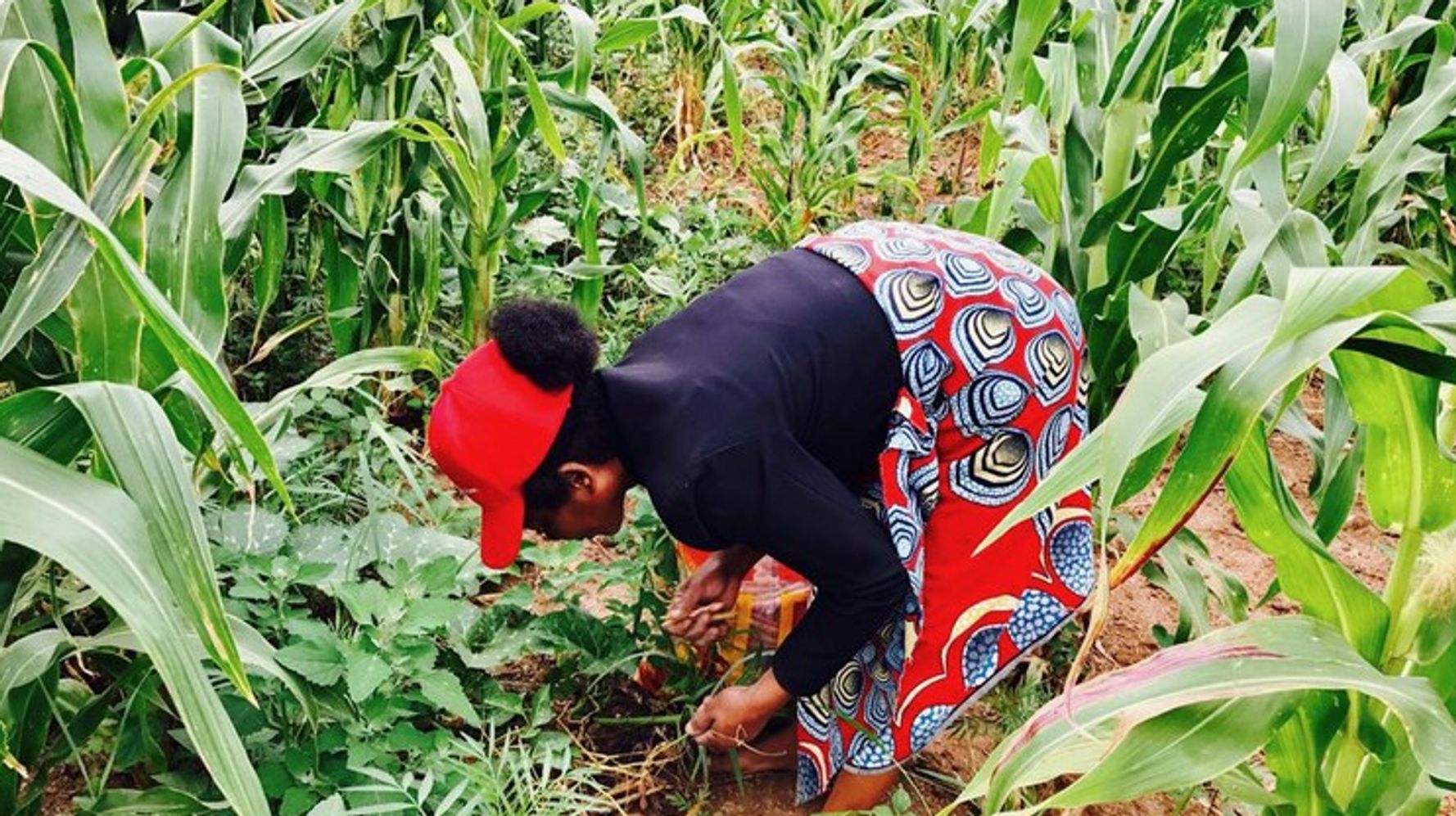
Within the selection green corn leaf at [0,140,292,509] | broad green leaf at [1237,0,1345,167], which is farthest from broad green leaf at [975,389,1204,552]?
green corn leaf at [0,140,292,509]

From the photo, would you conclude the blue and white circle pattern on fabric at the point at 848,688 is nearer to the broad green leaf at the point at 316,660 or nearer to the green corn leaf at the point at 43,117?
the broad green leaf at the point at 316,660

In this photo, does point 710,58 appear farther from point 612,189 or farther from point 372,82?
point 372,82

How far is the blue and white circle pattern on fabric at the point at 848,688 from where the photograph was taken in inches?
73.6

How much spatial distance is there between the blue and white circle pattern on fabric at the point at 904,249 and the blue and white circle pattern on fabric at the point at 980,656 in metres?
0.54

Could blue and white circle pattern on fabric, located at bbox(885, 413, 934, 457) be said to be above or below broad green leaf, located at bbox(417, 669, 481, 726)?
above

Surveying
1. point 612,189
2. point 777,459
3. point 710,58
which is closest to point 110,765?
point 777,459

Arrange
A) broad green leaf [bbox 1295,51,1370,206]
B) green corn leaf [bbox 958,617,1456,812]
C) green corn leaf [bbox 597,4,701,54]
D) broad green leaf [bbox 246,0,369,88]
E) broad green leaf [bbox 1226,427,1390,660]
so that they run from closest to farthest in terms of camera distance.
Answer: green corn leaf [bbox 958,617,1456,812] < broad green leaf [bbox 1226,427,1390,660] < broad green leaf [bbox 1295,51,1370,206] < broad green leaf [bbox 246,0,369,88] < green corn leaf [bbox 597,4,701,54]

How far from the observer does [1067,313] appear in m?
1.76

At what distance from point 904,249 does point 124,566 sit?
3.79 feet

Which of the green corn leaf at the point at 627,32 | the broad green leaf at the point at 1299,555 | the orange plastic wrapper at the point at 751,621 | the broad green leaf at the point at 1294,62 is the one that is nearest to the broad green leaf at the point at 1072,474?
the broad green leaf at the point at 1299,555

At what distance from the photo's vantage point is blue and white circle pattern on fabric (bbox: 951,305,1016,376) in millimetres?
1684

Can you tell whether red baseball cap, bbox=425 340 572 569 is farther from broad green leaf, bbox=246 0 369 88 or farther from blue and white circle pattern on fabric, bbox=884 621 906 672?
blue and white circle pattern on fabric, bbox=884 621 906 672

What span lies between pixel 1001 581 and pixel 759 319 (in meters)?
0.53

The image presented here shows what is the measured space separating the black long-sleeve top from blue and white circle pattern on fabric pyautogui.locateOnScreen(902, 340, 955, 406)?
0.06 feet
